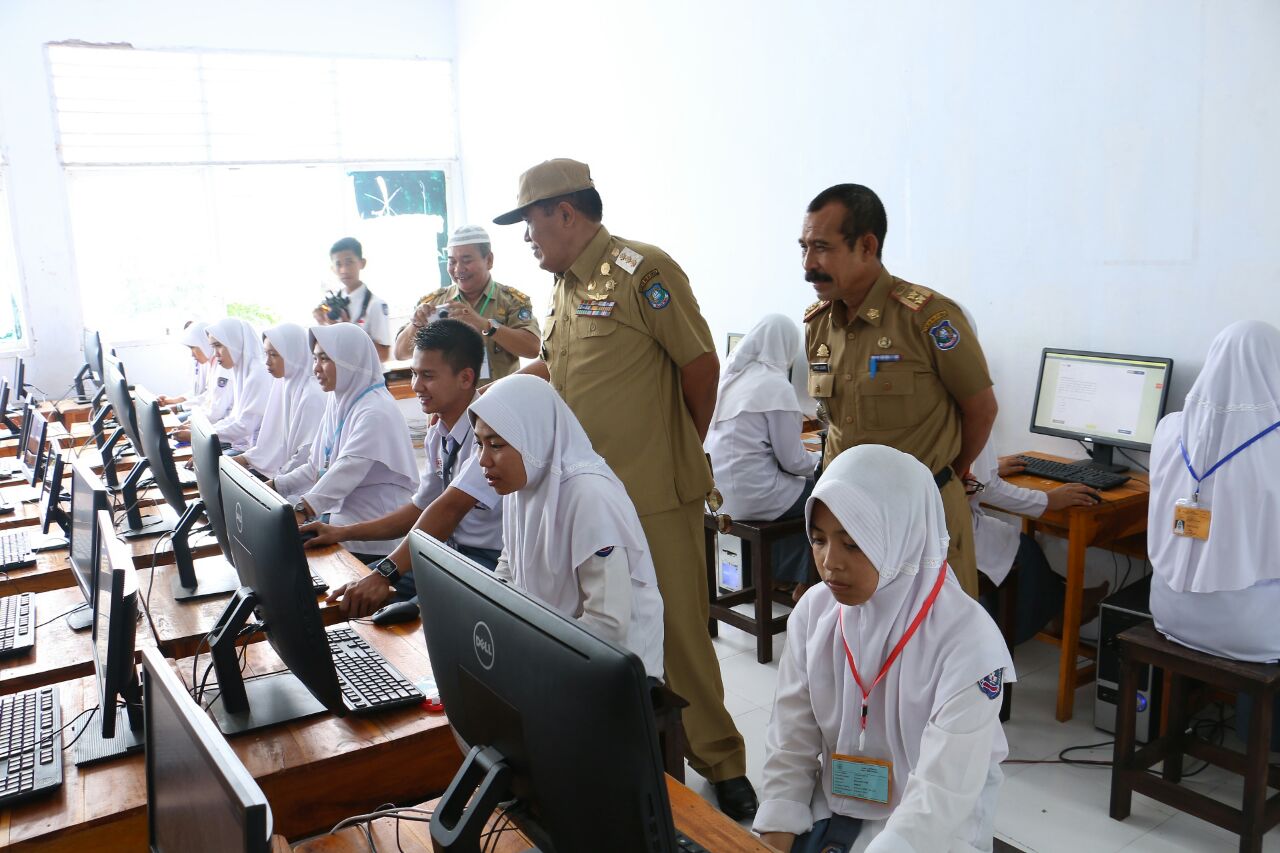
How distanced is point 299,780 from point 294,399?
3.04 m

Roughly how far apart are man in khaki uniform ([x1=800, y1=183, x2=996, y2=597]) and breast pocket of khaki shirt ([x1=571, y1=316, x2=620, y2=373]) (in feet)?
1.70

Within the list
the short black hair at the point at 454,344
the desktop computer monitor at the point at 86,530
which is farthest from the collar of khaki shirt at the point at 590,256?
the desktop computer monitor at the point at 86,530

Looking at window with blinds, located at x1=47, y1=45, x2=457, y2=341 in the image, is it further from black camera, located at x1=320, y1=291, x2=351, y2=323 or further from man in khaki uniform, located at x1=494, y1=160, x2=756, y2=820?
man in khaki uniform, located at x1=494, y1=160, x2=756, y2=820

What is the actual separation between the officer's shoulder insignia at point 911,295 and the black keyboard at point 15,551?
2.43 meters

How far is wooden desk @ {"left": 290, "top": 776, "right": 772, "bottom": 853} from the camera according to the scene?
4.09ft

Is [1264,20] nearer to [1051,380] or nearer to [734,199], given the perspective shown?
[1051,380]

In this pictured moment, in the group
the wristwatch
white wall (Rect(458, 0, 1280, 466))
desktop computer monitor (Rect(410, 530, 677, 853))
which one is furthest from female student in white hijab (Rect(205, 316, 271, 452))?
desktop computer monitor (Rect(410, 530, 677, 853))

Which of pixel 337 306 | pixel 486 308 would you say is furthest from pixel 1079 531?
pixel 337 306

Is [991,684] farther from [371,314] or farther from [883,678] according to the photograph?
[371,314]

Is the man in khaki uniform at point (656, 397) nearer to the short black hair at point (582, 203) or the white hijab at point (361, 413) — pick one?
→ the short black hair at point (582, 203)

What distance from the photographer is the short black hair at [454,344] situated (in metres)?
2.61

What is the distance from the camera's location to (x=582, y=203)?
98.5 inches

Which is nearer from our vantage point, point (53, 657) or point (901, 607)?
point (901, 607)

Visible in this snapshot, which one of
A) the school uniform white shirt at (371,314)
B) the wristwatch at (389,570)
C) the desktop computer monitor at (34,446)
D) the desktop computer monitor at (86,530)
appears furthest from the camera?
the school uniform white shirt at (371,314)
